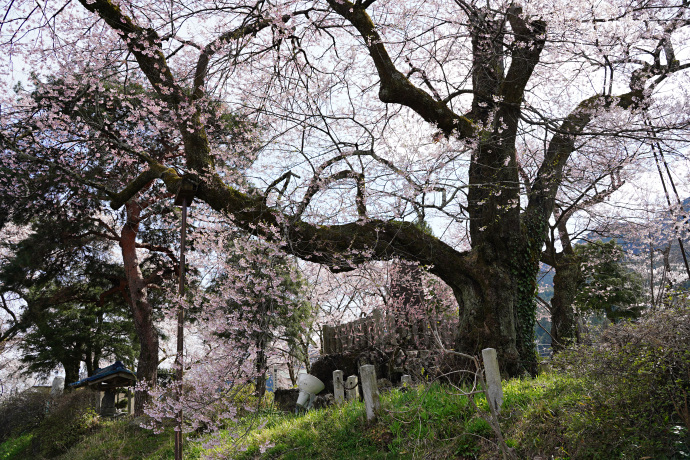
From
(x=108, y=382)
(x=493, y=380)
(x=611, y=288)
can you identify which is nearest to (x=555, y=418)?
(x=493, y=380)

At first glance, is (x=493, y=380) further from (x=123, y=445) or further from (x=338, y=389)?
(x=123, y=445)

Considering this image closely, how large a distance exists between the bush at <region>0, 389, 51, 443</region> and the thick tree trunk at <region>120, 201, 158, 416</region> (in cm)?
273

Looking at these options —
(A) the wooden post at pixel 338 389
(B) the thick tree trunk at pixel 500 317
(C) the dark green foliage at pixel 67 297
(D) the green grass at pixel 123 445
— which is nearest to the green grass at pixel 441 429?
(A) the wooden post at pixel 338 389

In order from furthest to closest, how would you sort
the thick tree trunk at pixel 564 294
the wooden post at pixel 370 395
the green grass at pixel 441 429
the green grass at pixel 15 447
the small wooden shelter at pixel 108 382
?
the small wooden shelter at pixel 108 382 → the green grass at pixel 15 447 → the thick tree trunk at pixel 564 294 → the wooden post at pixel 370 395 → the green grass at pixel 441 429

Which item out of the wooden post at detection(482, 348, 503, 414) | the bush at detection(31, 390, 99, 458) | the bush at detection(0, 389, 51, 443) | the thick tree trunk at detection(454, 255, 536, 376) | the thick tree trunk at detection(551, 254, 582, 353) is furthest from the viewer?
the bush at detection(0, 389, 51, 443)

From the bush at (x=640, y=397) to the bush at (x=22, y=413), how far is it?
44.6ft

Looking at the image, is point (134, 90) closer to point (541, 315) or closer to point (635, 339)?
point (635, 339)

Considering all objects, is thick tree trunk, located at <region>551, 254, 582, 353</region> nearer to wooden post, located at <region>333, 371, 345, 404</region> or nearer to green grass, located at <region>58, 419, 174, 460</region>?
wooden post, located at <region>333, 371, 345, 404</region>

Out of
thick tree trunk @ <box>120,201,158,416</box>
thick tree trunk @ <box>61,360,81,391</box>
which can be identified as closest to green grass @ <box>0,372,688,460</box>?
thick tree trunk @ <box>120,201,158,416</box>

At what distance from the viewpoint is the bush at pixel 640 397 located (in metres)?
2.92

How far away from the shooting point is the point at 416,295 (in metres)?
9.38

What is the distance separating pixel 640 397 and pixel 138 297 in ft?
39.4

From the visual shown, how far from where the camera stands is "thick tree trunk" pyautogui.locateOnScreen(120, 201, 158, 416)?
12.1m

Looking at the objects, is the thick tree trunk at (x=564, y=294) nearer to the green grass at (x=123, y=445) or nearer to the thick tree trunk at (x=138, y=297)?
the green grass at (x=123, y=445)
